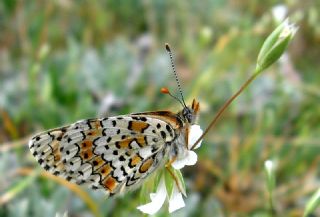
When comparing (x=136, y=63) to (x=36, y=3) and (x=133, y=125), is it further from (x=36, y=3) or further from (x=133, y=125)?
(x=133, y=125)

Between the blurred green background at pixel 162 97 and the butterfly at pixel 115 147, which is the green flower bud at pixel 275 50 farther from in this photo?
the blurred green background at pixel 162 97

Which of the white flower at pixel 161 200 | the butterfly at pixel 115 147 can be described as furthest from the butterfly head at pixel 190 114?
the white flower at pixel 161 200

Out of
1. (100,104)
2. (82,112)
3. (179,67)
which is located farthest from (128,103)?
(179,67)

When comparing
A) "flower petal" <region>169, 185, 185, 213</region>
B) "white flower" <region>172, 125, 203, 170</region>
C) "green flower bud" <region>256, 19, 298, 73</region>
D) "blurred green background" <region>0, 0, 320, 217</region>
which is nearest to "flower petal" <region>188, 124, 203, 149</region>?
"white flower" <region>172, 125, 203, 170</region>

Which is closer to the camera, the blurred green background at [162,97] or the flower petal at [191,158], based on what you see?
the flower petal at [191,158]

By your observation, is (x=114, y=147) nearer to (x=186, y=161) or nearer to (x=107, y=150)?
(x=107, y=150)

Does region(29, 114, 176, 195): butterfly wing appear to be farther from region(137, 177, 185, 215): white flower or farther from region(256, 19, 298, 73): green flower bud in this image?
region(256, 19, 298, 73): green flower bud
